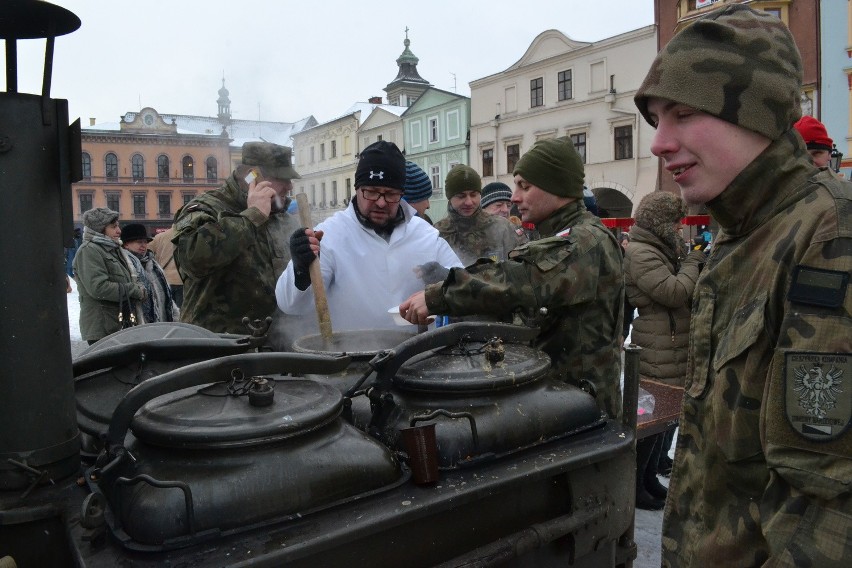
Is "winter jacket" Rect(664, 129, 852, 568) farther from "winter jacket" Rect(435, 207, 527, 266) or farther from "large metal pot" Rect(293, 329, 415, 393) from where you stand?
"winter jacket" Rect(435, 207, 527, 266)

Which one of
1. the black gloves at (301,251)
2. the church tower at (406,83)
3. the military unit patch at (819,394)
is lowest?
the military unit patch at (819,394)

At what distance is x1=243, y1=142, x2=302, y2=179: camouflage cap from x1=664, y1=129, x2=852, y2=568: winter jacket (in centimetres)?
298

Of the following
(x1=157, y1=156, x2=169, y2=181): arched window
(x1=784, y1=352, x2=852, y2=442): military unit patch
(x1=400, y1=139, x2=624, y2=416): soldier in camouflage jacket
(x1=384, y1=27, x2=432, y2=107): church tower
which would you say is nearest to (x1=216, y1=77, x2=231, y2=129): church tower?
(x1=400, y1=139, x2=624, y2=416): soldier in camouflage jacket

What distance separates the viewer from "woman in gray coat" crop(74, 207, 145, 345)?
19.1ft

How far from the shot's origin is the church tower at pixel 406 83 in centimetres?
4012

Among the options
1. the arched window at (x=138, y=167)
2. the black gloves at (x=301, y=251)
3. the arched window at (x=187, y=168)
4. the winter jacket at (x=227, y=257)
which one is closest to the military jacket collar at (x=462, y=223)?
the winter jacket at (x=227, y=257)

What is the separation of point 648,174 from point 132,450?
79.1ft

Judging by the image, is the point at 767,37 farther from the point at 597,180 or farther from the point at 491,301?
the point at 597,180

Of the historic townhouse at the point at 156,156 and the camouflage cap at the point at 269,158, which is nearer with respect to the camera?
the camouflage cap at the point at 269,158

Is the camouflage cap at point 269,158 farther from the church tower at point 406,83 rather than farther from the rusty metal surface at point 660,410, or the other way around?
the church tower at point 406,83

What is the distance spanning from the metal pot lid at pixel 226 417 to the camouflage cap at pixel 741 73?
113 centimetres

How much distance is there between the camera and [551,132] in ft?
88.6

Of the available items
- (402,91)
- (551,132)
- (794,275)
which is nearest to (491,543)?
(794,275)

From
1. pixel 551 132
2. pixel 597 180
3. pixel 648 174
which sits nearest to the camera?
pixel 648 174
